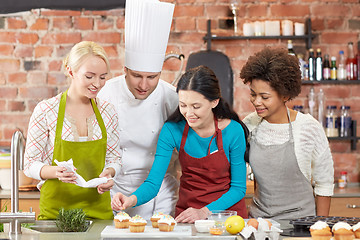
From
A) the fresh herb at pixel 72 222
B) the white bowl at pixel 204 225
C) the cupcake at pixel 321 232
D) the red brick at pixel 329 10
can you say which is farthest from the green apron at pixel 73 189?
the red brick at pixel 329 10

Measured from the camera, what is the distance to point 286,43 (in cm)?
398

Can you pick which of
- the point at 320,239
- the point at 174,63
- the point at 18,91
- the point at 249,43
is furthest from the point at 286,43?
the point at 320,239

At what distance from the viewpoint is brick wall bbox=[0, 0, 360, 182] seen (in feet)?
13.0

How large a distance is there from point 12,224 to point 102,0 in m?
2.55

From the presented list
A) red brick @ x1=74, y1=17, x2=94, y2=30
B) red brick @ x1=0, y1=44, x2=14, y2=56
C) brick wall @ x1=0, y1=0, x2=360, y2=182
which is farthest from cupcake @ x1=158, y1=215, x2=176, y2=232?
red brick @ x1=0, y1=44, x2=14, y2=56

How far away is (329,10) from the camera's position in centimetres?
400

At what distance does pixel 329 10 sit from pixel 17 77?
243 cm

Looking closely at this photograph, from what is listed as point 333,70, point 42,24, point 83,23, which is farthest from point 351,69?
point 42,24

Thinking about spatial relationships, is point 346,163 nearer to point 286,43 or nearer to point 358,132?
point 358,132

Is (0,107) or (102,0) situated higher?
(102,0)

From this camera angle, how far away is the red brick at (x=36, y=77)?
398 cm

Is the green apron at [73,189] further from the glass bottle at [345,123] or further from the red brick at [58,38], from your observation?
the glass bottle at [345,123]

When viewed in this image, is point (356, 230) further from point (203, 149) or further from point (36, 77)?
point (36, 77)

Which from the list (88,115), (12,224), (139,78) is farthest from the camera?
(139,78)
